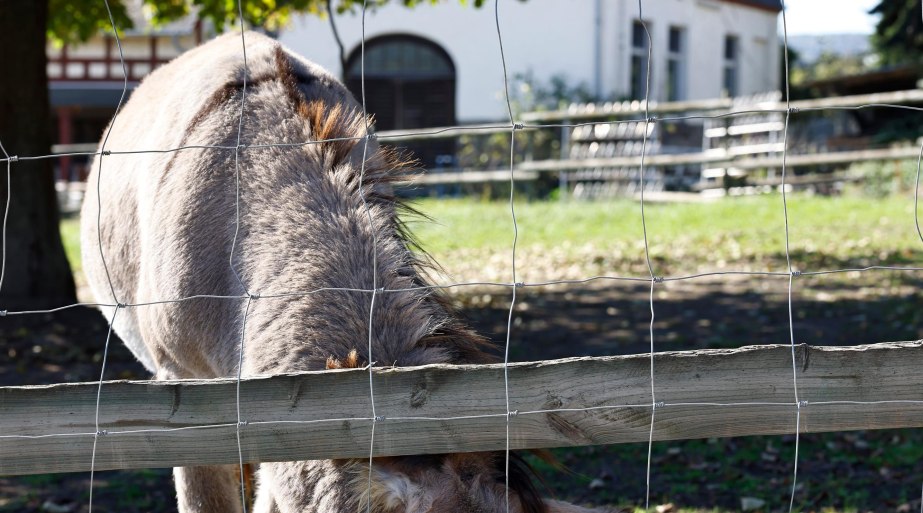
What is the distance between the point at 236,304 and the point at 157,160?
98 centimetres

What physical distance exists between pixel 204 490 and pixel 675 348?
4.28 meters

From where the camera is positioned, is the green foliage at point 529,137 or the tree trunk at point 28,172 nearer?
the tree trunk at point 28,172

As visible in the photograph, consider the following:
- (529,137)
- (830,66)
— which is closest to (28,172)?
(529,137)

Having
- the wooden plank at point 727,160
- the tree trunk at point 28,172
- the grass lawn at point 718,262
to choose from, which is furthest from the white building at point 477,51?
the tree trunk at point 28,172

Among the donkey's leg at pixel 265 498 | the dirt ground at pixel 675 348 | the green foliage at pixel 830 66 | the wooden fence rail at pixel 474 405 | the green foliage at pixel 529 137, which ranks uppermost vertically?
the green foliage at pixel 830 66

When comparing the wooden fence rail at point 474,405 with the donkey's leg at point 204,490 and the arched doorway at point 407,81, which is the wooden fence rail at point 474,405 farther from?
the arched doorway at point 407,81

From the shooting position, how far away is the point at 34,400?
2.34m

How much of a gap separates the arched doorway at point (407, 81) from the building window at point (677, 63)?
237 inches

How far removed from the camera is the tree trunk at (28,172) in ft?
25.7

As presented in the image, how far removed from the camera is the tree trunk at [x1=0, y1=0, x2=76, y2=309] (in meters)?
7.82

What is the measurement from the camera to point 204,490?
143 inches

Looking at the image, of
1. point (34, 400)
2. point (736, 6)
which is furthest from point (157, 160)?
point (736, 6)

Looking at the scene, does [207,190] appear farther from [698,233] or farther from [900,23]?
[900,23]

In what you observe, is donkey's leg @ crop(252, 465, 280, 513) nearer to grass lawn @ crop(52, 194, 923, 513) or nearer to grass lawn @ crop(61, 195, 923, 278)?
grass lawn @ crop(52, 194, 923, 513)
